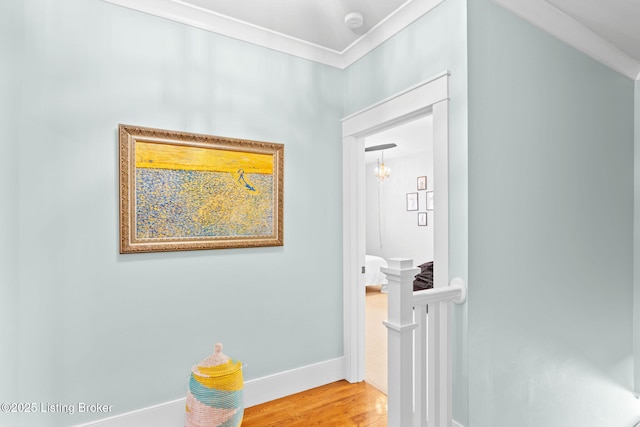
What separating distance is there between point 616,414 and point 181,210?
355cm

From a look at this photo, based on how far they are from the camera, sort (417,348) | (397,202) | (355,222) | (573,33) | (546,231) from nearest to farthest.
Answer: (417,348) → (546,231) → (573,33) → (355,222) → (397,202)

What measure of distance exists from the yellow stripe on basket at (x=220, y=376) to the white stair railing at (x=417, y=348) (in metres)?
0.94

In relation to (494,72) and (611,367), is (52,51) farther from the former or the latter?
(611,367)

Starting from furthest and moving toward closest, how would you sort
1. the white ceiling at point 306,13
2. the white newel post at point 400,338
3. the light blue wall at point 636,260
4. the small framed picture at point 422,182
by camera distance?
the small framed picture at point 422,182 → the light blue wall at point 636,260 → the white ceiling at point 306,13 → the white newel post at point 400,338

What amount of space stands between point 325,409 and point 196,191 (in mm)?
1711

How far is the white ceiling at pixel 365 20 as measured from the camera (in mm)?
1969

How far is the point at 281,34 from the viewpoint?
7.75 feet

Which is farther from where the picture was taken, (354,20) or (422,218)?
(422,218)

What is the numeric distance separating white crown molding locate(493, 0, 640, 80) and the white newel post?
162 centimetres

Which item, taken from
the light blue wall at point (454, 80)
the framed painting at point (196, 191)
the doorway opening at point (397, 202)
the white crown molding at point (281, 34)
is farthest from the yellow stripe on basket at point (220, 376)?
the doorway opening at point (397, 202)

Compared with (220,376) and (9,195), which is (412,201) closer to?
(220,376)

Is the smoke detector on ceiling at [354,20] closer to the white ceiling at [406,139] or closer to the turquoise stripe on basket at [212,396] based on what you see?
the white ceiling at [406,139]

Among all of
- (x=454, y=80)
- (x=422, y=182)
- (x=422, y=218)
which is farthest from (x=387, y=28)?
(x=422, y=218)

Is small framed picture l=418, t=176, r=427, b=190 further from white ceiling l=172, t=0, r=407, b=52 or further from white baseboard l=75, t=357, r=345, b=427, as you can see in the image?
white baseboard l=75, t=357, r=345, b=427
